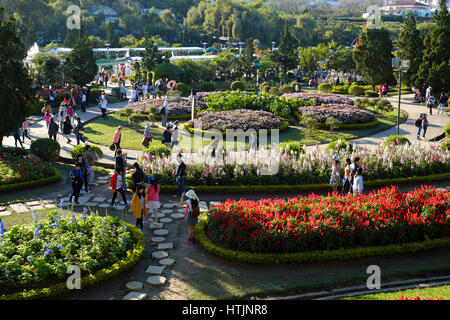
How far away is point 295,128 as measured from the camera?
21.3m

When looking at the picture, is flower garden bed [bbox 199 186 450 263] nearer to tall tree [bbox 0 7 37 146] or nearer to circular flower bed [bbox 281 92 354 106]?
tall tree [bbox 0 7 37 146]

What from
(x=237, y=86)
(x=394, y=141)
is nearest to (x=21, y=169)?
(x=394, y=141)

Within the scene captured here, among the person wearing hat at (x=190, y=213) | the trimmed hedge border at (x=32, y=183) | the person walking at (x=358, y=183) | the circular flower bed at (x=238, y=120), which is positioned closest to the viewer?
the person wearing hat at (x=190, y=213)

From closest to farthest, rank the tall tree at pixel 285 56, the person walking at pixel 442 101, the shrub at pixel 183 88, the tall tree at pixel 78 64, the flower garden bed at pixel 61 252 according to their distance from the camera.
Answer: the flower garden bed at pixel 61 252
the person walking at pixel 442 101
the tall tree at pixel 78 64
the shrub at pixel 183 88
the tall tree at pixel 285 56

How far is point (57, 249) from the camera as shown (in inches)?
335

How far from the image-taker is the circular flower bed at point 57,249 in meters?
7.79

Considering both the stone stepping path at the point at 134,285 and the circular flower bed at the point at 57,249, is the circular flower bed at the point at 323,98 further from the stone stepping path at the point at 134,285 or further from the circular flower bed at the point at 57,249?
the stone stepping path at the point at 134,285

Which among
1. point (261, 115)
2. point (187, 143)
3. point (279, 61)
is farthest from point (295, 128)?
point (279, 61)

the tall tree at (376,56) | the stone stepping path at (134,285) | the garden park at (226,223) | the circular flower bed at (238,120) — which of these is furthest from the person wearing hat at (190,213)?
the tall tree at (376,56)

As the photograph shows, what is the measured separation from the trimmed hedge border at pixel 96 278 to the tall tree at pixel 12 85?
810 centimetres

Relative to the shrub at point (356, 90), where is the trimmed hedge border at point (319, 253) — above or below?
below

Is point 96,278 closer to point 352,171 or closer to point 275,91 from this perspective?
point 352,171

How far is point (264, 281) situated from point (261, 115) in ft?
44.9

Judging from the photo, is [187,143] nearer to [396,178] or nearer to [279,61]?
[396,178]
